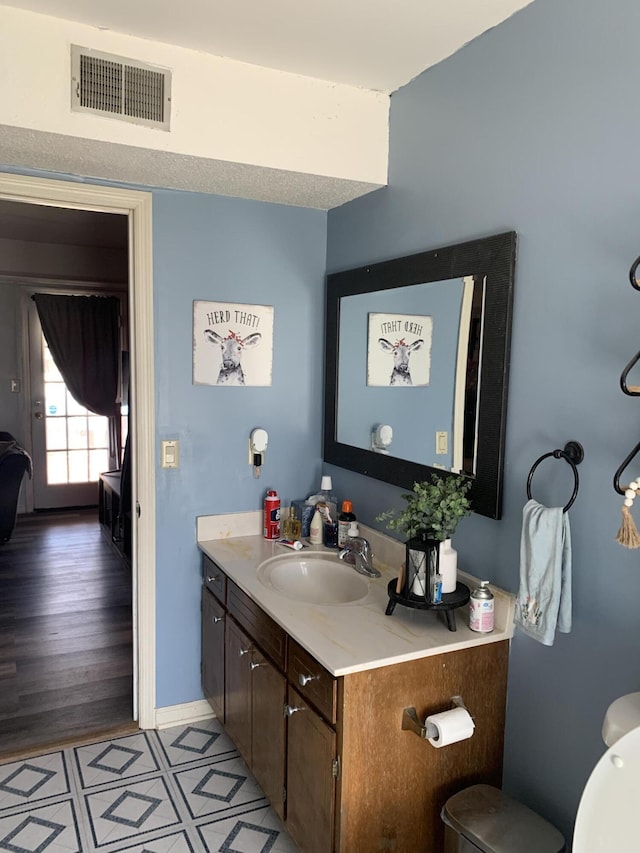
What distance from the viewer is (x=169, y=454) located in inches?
104

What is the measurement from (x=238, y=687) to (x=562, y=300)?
1.69 metres

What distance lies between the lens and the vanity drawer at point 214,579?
247 cm

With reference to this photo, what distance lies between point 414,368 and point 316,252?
0.86 meters

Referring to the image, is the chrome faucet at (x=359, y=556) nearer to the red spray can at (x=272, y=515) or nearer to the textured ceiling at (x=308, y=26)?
the red spray can at (x=272, y=515)

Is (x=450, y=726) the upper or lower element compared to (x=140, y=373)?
lower

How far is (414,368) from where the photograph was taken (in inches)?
88.3

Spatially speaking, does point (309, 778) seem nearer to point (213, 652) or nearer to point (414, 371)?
point (213, 652)

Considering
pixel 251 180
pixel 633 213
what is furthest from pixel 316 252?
pixel 633 213

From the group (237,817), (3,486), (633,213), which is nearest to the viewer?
(633,213)

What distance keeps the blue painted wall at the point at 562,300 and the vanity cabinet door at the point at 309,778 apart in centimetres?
54

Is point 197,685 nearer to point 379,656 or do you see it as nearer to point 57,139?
point 379,656

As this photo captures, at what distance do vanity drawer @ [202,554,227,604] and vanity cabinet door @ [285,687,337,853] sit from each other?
0.62 m

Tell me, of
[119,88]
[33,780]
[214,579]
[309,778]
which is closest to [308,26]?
[119,88]

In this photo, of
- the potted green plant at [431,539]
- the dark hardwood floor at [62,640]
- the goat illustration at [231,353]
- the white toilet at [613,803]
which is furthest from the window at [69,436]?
the white toilet at [613,803]
